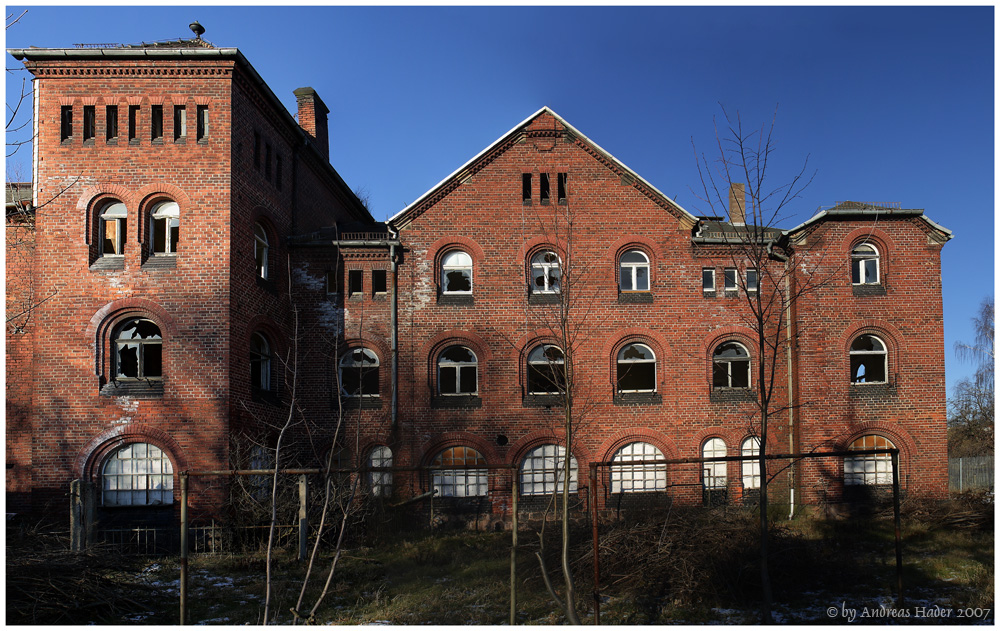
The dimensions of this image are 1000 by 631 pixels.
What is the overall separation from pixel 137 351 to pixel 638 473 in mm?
13215

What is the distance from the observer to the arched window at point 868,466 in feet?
69.8

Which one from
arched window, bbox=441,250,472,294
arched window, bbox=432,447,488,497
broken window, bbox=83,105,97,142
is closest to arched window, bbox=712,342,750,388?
arched window, bbox=432,447,488,497

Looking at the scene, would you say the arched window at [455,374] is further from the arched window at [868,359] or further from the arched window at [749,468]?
the arched window at [868,359]

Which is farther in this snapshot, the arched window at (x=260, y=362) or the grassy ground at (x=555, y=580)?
the arched window at (x=260, y=362)

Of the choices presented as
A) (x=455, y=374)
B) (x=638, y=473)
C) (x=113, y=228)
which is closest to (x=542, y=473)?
(x=638, y=473)

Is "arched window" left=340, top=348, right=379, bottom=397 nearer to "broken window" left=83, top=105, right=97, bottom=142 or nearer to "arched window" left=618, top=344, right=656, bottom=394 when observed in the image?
"arched window" left=618, top=344, right=656, bottom=394

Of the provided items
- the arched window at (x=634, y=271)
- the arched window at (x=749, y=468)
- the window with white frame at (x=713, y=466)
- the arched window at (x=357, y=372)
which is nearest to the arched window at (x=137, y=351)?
the arched window at (x=357, y=372)

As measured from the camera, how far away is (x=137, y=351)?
18844mm

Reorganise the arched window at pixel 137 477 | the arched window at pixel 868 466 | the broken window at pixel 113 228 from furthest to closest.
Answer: the arched window at pixel 868 466 < the broken window at pixel 113 228 < the arched window at pixel 137 477

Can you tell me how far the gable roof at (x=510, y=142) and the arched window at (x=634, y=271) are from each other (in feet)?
5.30

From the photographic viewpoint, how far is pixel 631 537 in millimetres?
13461

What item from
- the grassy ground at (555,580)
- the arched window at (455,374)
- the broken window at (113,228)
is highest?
the broken window at (113,228)

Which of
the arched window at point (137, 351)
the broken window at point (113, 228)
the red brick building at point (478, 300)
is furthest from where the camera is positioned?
the broken window at point (113, 228)

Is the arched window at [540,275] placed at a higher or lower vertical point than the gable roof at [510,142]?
lower
